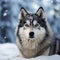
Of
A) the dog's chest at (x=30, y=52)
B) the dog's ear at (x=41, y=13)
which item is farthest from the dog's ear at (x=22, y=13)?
the dog's chest at (x=30, y=52)

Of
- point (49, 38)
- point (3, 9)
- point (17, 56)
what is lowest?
point (17, 56)

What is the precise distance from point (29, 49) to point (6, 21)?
0.39m

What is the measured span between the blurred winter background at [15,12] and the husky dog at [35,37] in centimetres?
15

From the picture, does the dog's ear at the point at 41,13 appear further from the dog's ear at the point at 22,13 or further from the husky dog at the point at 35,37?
the dog's ear at the point at 22,13

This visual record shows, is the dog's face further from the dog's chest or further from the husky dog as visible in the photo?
the dog's chest

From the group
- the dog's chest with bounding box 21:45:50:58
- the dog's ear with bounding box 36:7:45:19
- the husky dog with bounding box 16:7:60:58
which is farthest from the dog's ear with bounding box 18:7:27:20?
the dog's chest with bounding box 21:45:50:58

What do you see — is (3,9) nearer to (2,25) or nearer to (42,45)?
(2,25)

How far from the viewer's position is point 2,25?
104 inches

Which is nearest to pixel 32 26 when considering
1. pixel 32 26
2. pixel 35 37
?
pixel 32 26

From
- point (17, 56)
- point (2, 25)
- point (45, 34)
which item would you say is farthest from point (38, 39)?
point (2, 25)

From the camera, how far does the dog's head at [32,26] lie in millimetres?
2330

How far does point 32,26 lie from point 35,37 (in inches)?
4.0

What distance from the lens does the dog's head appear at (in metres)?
2.33

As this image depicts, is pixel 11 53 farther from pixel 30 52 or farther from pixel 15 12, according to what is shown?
pixel 15 12
